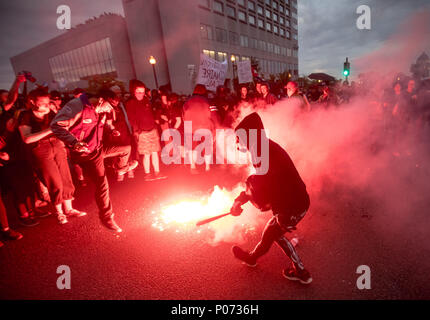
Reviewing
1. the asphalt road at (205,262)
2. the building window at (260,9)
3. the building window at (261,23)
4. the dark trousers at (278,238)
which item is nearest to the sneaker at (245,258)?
the asphalt road at (205,262)

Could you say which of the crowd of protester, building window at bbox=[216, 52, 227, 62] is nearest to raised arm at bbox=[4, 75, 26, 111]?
the crowd of protester

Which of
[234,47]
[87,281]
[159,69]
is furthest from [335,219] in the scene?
[234,47]

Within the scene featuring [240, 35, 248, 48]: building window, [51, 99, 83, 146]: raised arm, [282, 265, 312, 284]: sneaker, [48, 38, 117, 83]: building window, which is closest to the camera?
[282, 265, 312, 284]: sneaker

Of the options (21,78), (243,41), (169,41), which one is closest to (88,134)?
(21,78)

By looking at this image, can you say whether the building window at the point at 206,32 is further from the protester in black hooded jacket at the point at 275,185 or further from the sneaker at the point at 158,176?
the protester in black hooded jacket at the point at 275,185

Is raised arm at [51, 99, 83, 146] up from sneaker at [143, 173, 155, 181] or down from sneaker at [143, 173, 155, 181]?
up

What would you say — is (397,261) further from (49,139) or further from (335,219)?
(49,139)

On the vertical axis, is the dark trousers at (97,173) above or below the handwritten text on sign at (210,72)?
below

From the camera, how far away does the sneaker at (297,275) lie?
8.16 ft

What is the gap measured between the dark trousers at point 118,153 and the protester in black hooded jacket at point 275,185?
271cm

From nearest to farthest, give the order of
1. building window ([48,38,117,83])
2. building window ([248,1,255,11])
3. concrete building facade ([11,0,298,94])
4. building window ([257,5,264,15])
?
concrete building facade ([11,0,298,94]) → building window ([48,38,117,83]) → building window ([248,1,255,11]) → building window ([257,5,264,15])

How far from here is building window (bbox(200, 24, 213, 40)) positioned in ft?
125

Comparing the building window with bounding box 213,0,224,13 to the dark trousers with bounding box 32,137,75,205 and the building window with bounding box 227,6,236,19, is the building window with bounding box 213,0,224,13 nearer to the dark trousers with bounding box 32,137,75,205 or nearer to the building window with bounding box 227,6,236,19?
the building window with bounding box 227,6,236,19

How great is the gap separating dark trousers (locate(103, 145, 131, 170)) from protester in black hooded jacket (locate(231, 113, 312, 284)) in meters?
2.71
